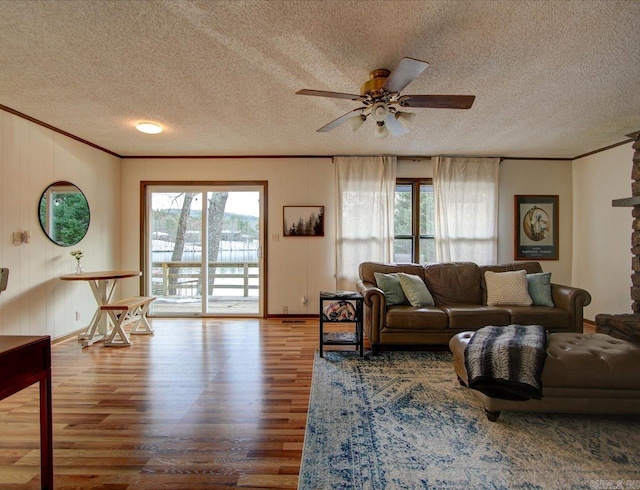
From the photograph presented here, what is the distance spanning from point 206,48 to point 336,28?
2.99 ft

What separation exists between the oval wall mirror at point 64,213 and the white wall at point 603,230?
7.10m

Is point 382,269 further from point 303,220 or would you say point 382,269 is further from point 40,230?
point 40,230

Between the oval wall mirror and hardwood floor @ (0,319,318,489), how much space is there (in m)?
1.32

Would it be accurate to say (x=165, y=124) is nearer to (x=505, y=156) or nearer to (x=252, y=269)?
(x=252, y=269)

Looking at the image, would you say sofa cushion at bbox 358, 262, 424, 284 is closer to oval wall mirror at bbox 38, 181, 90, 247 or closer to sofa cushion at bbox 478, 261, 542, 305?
sofa cushion at bbox 478, 261, 542, 305

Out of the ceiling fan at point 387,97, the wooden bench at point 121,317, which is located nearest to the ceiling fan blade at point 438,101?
the ceiling fan at point 387,97

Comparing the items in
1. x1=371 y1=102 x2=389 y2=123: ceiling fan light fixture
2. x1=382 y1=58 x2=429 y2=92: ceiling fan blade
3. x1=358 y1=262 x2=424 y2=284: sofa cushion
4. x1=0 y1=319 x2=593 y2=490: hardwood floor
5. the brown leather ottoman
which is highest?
x1=382 y1=58 x2=429 y2=92: ceiling fan blade

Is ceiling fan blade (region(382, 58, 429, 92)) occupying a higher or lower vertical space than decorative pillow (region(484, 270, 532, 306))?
higher

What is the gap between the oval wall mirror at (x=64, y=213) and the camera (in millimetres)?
3742

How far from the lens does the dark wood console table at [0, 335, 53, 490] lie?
4.33 ft

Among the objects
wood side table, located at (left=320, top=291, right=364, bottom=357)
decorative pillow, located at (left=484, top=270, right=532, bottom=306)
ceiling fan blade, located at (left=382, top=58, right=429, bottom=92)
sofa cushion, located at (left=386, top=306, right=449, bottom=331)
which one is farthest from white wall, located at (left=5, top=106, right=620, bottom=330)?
ceiling fan blade, located at (left=382, top=58, right=429, bottom=92)

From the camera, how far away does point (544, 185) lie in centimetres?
517

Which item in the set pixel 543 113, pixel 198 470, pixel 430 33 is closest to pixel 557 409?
pixel 198 470

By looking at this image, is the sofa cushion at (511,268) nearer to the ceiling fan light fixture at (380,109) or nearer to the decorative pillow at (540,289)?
the decorative pillow at (540,289)
